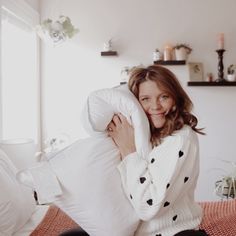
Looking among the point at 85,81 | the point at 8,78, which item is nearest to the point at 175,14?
the point at 85,81

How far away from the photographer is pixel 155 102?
1407mm

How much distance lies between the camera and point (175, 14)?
3.42 metres

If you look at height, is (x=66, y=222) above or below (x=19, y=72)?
below

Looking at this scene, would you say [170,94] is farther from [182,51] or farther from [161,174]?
[182,51]

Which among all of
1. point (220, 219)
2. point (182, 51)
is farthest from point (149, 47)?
point (220, 219)

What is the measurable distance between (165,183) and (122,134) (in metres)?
0.28

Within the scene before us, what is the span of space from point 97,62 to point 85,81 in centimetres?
23

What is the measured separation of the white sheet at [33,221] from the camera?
170 cm

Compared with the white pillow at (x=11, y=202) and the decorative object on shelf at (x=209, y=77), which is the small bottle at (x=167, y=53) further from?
the white pillow at (x=11, y=202)

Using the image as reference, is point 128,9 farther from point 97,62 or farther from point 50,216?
point 50,216

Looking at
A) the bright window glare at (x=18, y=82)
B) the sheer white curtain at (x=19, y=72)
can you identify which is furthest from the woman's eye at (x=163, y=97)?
the bright window glare at (x=18, y=82)


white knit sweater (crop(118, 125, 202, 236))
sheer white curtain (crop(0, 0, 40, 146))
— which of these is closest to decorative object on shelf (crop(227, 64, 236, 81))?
sheer white curtain (crop(0, 0, 40, 146))

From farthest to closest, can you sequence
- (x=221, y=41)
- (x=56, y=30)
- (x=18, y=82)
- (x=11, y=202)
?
(x=221, y=41)
(x=18, y=82)
(x=56, y=30)
(x=11, y=202)

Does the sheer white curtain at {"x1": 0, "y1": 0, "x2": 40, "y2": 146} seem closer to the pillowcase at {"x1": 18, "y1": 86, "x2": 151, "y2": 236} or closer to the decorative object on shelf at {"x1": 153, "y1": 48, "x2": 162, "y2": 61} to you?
the decorative object on shelf at {"x1": 153, "y1": 48, "x2": 162, "y2": 61}
